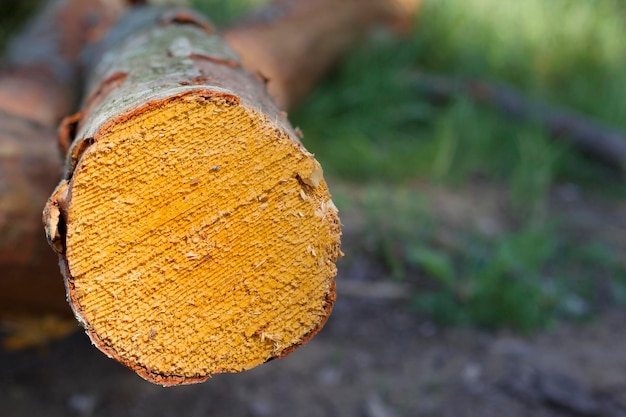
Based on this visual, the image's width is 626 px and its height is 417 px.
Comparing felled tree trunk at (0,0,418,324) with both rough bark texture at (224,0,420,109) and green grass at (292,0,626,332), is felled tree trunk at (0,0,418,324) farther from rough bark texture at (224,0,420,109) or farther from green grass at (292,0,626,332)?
green grass at (292,0,626,332)

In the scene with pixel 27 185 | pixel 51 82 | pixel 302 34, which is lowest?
pixel 302 34

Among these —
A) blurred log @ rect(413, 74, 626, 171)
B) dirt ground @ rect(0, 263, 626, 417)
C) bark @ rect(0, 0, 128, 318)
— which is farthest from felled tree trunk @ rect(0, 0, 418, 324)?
blurred log @ rect(413, 74, 626, 171)

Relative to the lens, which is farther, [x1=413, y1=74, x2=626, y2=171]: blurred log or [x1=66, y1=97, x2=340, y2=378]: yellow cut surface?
[x1=413, y1=74, x2=626, y2=171]: blurred log

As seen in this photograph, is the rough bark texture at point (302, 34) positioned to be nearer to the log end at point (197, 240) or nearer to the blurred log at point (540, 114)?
the blurred log at point (540, 114)

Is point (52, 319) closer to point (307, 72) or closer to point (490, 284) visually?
point (490, 284)

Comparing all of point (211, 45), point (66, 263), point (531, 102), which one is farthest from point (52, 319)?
point (531, 102)

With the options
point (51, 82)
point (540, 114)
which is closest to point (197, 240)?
point (51, 82)

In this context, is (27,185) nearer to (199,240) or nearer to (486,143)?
(199,240)
